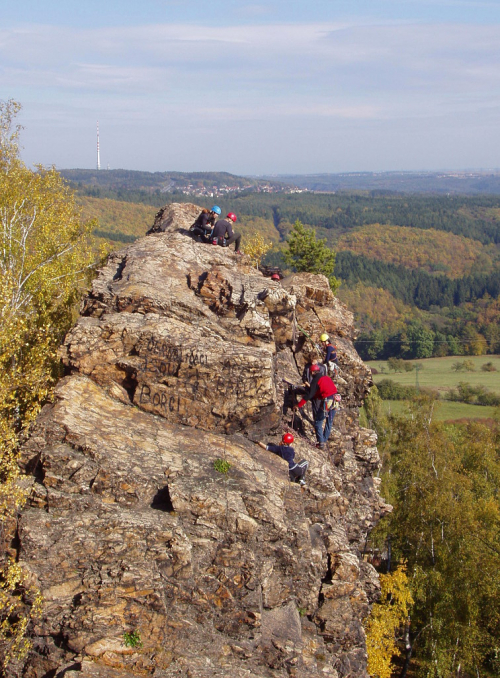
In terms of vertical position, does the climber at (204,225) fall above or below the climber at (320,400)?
above

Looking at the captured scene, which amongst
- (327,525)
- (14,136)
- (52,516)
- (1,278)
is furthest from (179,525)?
(14,136)

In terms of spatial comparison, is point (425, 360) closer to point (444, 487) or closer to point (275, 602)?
point (444, 487)

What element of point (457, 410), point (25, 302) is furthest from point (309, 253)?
point (457, 410)

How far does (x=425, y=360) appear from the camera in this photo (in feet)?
509

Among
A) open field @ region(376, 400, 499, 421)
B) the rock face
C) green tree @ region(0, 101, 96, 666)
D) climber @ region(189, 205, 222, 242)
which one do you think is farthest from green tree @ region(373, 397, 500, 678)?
open field @ region(376, 400, 499, 421)

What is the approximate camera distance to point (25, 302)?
993 inches

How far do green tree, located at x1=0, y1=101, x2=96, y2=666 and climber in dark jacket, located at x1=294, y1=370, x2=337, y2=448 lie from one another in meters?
9.53

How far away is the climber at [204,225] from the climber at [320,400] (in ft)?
31.5

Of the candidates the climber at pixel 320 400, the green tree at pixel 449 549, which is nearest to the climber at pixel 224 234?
the climber at pixel 320 400

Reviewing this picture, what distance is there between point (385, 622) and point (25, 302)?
2973cm

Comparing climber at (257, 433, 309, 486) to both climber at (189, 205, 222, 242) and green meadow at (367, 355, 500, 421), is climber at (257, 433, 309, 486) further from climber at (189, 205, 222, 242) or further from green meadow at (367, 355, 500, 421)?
green meadow at (367, 355, 500, 421)

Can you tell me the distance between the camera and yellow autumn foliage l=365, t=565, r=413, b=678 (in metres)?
32.8

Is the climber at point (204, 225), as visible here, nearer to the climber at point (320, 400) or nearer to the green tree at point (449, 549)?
the climber at point (320, 400)

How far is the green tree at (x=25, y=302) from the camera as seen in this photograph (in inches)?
508
